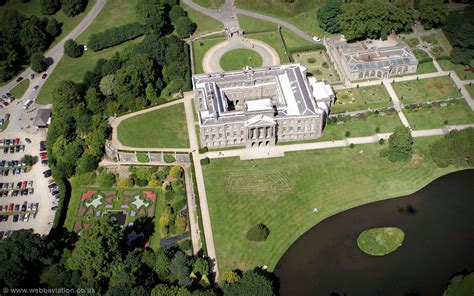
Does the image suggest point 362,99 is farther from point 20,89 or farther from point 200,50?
point 20,89

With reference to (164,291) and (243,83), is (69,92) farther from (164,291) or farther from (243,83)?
(164,291)

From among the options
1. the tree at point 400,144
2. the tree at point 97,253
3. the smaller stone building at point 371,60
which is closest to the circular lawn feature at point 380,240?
the tree at point 400,144

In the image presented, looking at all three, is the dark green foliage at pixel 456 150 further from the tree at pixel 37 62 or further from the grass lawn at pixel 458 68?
the tree at pixel 37 62

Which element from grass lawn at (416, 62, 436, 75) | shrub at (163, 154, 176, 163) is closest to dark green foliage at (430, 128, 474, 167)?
grass lawn at (416, 62, 436, 75)

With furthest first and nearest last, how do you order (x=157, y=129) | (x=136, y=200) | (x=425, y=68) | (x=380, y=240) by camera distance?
(x=425, y=68), (x=157, y=129), (x=136, y=200), (x=380, y=240)

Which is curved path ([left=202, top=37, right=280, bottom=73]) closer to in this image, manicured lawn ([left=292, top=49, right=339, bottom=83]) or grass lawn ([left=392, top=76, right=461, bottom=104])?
manicured lawn ([left=292, top=49, right=339, bottom=83])

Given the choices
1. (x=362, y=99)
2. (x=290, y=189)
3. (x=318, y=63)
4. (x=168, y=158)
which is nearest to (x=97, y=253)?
(x=168, y=158)
